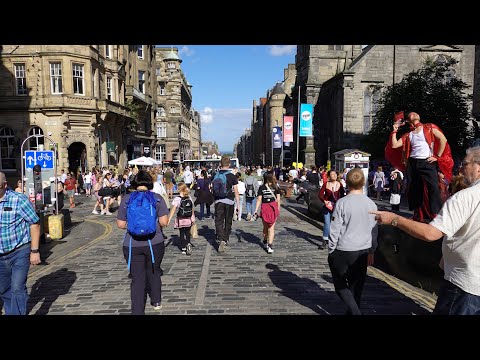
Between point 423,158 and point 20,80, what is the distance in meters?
28.8

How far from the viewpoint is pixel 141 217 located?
4551 mm

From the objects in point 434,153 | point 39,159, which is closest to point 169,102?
point 39,159

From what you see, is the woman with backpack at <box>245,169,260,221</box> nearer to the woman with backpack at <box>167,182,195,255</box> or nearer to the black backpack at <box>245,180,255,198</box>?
the black backpack at <box>245,180,255,198</box>

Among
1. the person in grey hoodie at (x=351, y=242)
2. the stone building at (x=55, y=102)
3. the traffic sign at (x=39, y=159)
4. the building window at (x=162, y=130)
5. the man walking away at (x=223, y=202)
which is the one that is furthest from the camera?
the building window at (x=162, y=130)

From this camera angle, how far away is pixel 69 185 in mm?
18156

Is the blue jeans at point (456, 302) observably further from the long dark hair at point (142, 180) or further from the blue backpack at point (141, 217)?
the long dark hair at point (142, 180)

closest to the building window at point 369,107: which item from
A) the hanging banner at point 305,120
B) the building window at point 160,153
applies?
the hanging banner at point 305,120

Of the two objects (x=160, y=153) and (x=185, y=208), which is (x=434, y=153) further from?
(x=160, y=153)

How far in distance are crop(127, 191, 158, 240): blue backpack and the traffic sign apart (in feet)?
30.4

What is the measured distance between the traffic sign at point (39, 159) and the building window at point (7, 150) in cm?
1770

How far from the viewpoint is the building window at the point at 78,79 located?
88.1 ft
